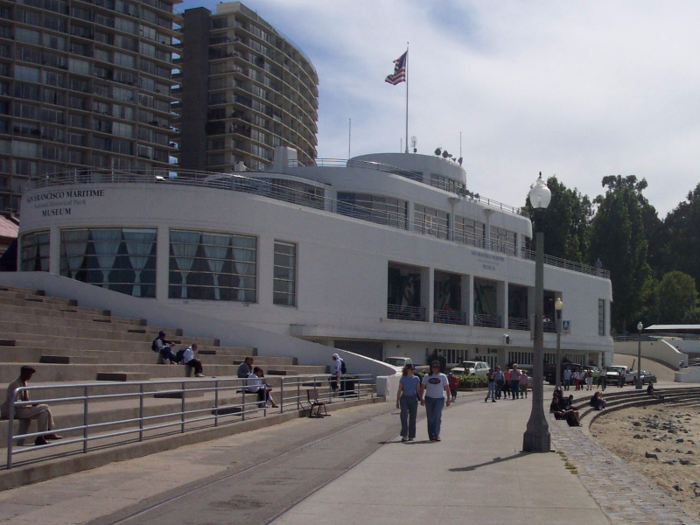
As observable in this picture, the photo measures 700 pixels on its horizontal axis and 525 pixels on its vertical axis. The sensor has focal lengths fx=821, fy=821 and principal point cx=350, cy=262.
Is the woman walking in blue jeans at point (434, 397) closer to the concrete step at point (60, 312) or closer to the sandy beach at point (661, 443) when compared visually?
the sandy beach at point (661, 443)

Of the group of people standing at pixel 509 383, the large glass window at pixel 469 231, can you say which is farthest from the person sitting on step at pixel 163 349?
the large glass window at pixel 469 231

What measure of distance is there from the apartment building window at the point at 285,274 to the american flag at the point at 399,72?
20.3 metres

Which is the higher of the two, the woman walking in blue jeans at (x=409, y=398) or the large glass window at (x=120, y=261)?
the large glass window at (x=120, y=261)

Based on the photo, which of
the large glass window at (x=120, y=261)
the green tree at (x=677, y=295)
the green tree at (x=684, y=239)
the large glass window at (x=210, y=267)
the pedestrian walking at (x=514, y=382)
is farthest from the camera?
the green tree at (x=684, y=239)

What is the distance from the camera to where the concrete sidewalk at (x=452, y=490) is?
9617 mm

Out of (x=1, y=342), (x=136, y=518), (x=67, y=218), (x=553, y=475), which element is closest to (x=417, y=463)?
(x=553, y=475)

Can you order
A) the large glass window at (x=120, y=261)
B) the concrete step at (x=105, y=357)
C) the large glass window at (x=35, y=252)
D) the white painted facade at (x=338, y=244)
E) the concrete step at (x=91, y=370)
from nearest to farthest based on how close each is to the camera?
the concrete step at (x=91, y=370)
the concrete step at (x=105, y=357)
the large glass window at (x=120, y=261)
the white painted facade at (x=338, y=244)
the large glass window at (x=35, y=252)

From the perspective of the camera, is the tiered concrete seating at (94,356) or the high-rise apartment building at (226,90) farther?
the high-rise apartment building at (226,90)

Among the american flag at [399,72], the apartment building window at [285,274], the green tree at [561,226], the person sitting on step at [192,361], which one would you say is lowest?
the person sitting on step at [192,361]

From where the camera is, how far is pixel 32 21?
78.5 metres

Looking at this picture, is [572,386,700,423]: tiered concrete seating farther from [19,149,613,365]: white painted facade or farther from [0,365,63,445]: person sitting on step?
[0,365,63,445]: person sitting on step

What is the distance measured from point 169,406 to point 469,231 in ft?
137

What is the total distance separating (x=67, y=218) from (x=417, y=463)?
25.3 metres

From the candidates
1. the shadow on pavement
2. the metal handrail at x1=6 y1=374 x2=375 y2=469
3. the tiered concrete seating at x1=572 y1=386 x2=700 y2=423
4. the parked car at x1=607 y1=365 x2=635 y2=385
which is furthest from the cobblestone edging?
the parked car at x1=607 y1=365 x2=635 y2=385
